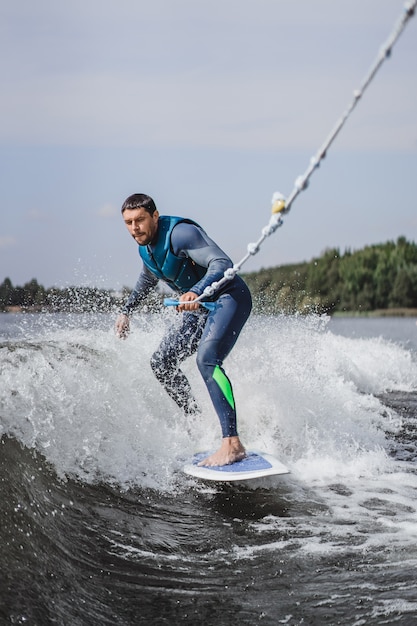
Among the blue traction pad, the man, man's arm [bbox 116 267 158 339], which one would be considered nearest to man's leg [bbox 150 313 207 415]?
the man

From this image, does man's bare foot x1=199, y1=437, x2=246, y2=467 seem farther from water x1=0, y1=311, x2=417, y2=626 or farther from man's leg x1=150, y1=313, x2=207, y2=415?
man's leg x1=150, y1=313, x2=207, y2=415

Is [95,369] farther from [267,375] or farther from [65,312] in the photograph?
[65,312]

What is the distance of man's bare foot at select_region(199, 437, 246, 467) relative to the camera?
5.41 m

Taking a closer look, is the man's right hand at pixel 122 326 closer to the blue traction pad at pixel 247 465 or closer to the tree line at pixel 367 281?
the blue traction pad at pixel 247 465

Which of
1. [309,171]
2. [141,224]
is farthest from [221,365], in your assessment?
[309,171]

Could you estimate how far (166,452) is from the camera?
595cm

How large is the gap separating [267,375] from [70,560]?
3766mm

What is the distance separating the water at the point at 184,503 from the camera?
3451mm

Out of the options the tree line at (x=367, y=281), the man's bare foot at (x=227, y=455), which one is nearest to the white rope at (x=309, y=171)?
the man's bare foot at (x=227, y=455)

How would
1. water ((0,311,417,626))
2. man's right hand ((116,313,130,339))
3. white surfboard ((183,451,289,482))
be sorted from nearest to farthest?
water ((0,311,417,626))
white surfboard ((183,451,289,482))
man's right hand ((116,313,130,339))

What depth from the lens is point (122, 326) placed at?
6324mm

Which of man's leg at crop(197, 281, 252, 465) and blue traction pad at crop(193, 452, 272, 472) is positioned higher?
man's leg at crop(197, 281, 252, 465)

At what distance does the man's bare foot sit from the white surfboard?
3 cm

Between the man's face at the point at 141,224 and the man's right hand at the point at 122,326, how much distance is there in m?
0.98
